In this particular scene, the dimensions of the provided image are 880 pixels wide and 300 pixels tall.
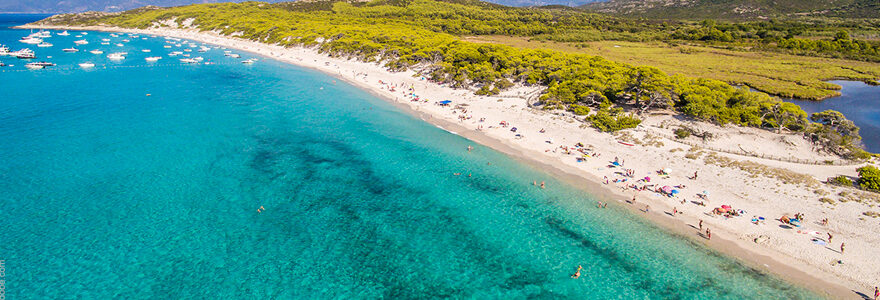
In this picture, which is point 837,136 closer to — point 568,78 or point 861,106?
point 568,78

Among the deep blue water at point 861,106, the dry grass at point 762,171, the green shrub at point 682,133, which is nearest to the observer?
the dry grass at point 762,171

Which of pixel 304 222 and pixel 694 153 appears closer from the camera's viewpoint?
pixel 304 222

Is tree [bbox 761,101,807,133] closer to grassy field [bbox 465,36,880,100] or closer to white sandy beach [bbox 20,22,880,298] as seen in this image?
white sandy beach [bbox 20,22,880,298]

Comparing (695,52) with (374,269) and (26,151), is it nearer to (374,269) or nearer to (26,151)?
(374,269)

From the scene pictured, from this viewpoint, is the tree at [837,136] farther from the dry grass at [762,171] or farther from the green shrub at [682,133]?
the green shrub at [682,133]

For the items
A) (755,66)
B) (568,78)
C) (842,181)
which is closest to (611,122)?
(568,78)

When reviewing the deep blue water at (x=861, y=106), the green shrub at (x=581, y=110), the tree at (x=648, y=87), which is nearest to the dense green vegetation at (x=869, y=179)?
the deep blue water at (x=861, y=106)

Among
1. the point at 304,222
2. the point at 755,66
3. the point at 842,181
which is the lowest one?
the point at 304,222
